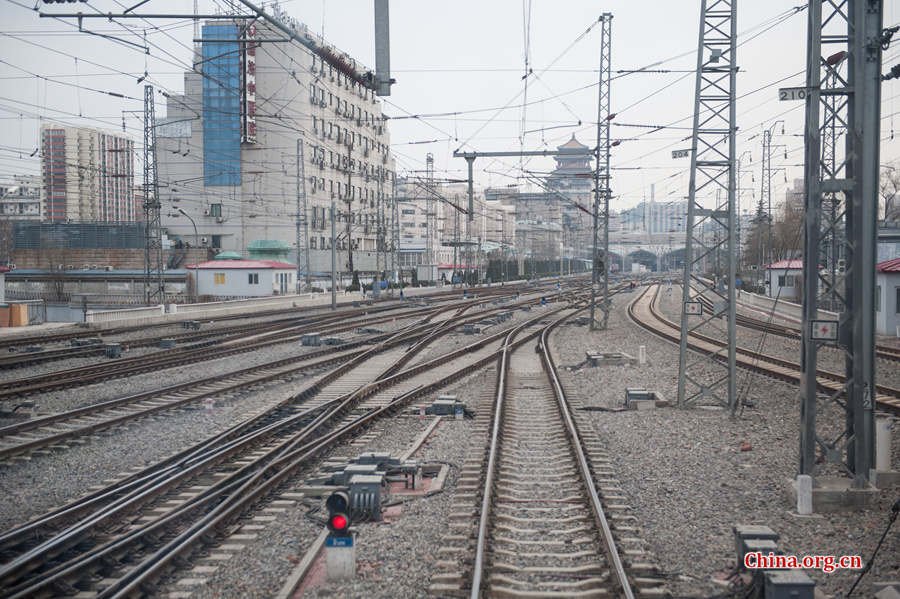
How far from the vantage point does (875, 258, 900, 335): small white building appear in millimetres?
24719

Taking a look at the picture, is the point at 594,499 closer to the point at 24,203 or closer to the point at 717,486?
the point at 717,486

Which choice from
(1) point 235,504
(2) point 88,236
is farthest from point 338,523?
(2) point 88,236

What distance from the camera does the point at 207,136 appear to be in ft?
205

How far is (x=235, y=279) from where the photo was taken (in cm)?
4503

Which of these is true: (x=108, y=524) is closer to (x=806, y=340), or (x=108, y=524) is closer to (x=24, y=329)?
(x=806, y=340)

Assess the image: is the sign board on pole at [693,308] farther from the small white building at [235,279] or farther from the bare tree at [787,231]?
the bare tree at [787,231]

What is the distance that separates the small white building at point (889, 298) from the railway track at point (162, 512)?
816 inches

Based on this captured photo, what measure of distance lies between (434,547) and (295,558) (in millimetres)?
1240

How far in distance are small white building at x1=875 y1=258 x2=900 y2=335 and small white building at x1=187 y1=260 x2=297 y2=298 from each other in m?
32.9

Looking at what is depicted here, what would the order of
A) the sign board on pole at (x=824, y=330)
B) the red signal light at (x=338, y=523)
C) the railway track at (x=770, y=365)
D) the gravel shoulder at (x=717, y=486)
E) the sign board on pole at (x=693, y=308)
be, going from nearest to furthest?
the red signal light at (x=338, y=523) → the gravel shoulder at (x=717, y=486) → the sign board on pole at (x=824, y=330) → the sign board on pole at (x=693, y=308) → the railway track at (x=770, y=365)

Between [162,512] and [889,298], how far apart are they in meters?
26.0

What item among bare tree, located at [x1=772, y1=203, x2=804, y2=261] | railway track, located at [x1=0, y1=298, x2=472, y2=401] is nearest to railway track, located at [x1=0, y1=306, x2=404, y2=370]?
railway track, located at [x1=0, y1=298, x2=472, y2=401]

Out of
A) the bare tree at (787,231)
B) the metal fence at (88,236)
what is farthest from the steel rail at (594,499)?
the metal fence at (88,236)

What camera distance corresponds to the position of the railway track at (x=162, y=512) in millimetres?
5830
